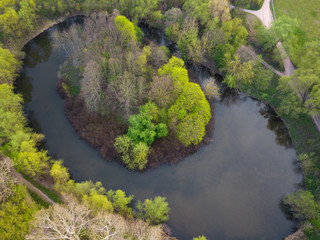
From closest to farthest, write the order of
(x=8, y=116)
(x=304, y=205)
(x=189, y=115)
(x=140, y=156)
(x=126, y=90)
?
1. (x=304, y=205)
2. (x=8, y=116)
3. (x=140, y=156)
4. (x=189, y=115)
5. (x=126, y=90)

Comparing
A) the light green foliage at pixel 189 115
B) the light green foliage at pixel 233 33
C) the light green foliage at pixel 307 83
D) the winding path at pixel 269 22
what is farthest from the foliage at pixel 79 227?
the light green foliage at pixel 233 33

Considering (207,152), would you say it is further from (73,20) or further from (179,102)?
(73,20)

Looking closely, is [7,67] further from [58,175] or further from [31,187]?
[58,175]

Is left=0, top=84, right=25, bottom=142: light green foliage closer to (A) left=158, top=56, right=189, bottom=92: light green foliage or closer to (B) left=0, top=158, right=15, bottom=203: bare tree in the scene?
(B) left=0, top=158, right=15, bottom=203: bare tree

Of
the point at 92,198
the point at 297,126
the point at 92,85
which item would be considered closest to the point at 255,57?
the point at 297,126

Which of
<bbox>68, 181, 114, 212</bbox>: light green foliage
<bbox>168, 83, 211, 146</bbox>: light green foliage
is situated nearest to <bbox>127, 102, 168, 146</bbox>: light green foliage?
<bbox>168, 83, 211, 146</bbox>: light green foliage

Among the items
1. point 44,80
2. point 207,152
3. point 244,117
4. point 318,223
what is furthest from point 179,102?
point 44,80
